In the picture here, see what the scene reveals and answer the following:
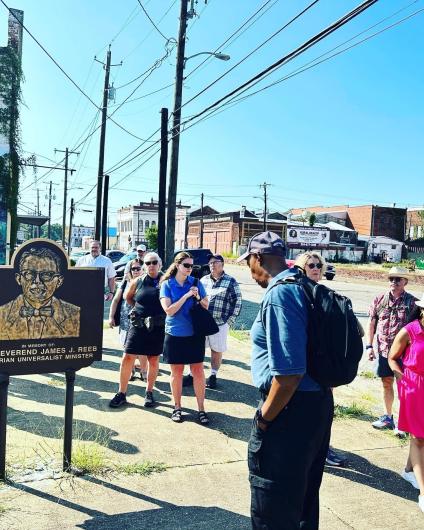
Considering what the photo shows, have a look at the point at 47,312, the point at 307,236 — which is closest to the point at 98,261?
the point at 47,312

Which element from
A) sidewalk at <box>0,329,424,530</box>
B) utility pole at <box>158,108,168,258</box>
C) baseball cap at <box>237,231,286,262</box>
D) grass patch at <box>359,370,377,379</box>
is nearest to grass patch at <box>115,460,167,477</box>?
sidewalk at <box>0,329,424,530</box>

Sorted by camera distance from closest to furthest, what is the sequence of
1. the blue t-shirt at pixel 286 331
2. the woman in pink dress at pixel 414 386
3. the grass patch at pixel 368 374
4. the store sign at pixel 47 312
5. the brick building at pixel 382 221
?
the blue t-shirt at pixel 286 331
the woman in pink dress at pixel 414 386
the store sign at pixel 47 312
the grass patch at pixel 368 374
the brick building at pixel 382 221

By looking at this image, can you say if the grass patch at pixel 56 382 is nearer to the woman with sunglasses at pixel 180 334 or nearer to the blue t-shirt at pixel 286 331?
the woman with sunglasses at pixel 180 334

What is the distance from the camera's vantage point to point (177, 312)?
519 cm

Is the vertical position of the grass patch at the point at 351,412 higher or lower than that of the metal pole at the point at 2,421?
lower

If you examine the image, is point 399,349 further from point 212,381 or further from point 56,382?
point 56,382

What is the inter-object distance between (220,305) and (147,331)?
4.92 feet

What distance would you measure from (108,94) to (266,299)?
21573 millimetres

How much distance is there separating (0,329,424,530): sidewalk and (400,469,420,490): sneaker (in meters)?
0.06

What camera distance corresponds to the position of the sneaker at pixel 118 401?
540cm

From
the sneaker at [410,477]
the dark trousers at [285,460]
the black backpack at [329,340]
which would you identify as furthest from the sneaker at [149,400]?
the black backpack at [329,340]

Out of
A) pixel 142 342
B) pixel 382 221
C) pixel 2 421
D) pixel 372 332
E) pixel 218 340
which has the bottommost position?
pixel 2 421

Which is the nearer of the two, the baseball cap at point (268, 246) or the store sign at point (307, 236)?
the baseball cap at point (268, 246)

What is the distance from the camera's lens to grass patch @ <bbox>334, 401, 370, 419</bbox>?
5.57 meters
